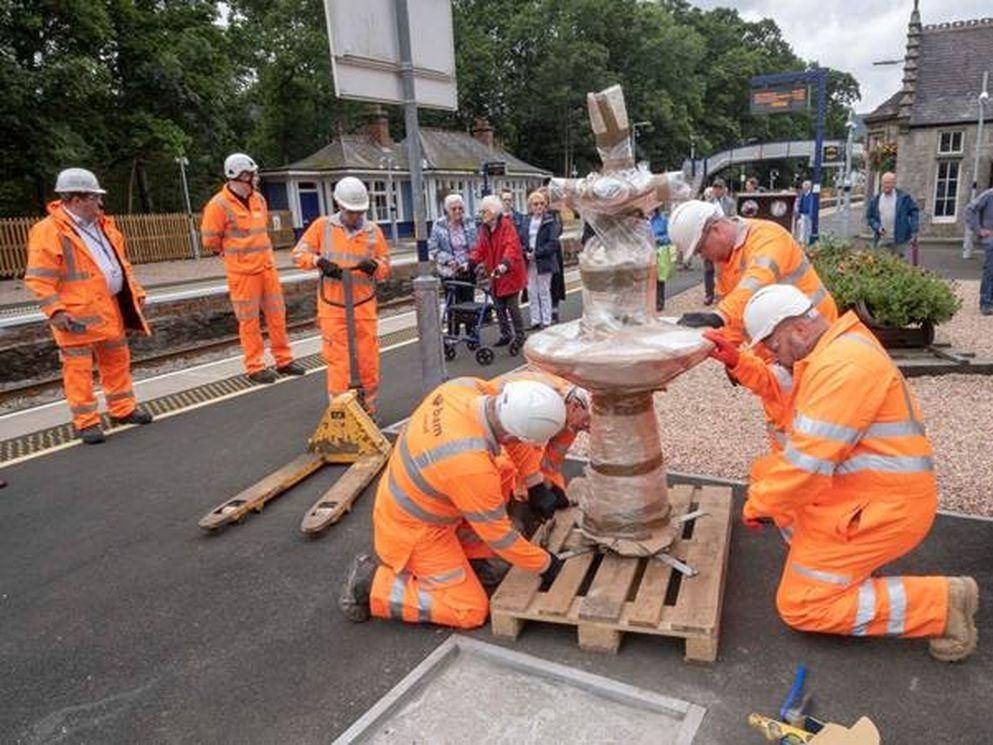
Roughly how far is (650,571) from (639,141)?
51.5 m

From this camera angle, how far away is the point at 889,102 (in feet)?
113

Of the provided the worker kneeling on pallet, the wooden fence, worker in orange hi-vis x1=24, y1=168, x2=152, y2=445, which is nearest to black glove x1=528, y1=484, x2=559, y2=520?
the worker kneeling on pallet

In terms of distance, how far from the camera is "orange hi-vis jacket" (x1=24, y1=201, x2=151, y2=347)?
5570 millimetres

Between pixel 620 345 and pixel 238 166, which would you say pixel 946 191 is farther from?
pixel 620 345

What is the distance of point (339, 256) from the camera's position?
18.9ft

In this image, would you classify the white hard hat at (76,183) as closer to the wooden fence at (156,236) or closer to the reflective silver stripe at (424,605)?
the reflective silver stripe at (424,605)

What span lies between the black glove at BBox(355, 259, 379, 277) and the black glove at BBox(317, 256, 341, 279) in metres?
0.17

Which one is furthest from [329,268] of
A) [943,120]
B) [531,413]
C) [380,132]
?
[380,132]

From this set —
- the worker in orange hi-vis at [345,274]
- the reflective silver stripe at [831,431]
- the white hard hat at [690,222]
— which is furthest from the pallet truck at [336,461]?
the reflective silver stripe at [831,431]

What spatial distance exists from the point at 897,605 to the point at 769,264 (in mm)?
1819

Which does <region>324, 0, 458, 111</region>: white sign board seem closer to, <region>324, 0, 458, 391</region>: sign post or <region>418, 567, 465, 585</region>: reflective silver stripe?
<region>324, 0, 458, 391</region>: sign post

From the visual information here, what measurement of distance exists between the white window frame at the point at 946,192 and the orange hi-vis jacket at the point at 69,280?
87.6 feet

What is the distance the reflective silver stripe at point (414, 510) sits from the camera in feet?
10.3

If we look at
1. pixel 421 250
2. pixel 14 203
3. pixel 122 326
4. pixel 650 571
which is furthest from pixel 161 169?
pixel 650 571
